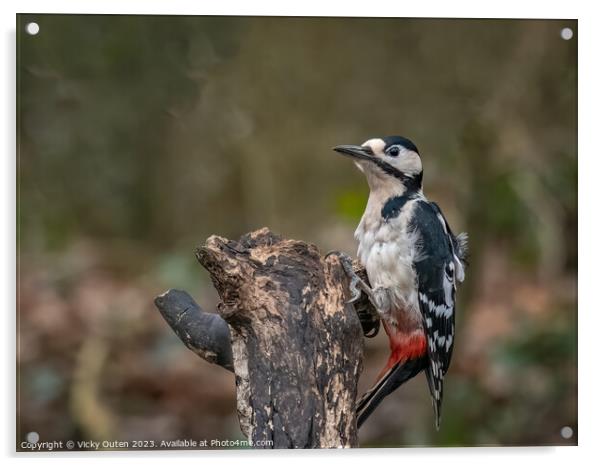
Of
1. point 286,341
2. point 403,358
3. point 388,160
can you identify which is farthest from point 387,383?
point 388,160

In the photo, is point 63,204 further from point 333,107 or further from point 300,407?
point 300,407

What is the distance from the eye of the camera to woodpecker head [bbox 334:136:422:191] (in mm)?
3271

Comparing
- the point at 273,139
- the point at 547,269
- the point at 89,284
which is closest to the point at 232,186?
the point at 273,139

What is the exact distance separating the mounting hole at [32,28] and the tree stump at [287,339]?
128 centimetres

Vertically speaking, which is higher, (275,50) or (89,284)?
(275,50)

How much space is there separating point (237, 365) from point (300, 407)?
0.77ft

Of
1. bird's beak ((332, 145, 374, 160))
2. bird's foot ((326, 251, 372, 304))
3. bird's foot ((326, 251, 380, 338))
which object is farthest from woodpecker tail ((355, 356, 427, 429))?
Answer: bird's beak ((332, 145, 374, 160))

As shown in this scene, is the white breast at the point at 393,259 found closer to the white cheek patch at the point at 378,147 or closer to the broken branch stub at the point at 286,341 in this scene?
the white cheek patch at the point at 378,147

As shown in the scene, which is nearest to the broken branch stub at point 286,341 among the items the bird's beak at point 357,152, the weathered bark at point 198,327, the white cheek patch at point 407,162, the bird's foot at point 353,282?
the weathered bark at point 198,327

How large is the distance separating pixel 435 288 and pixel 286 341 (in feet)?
2.66

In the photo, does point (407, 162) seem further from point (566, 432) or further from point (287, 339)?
point (566, 432)

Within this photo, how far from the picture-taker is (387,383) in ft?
10.3

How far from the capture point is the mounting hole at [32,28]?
334cm
